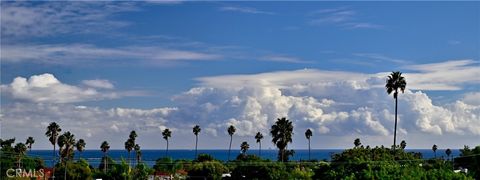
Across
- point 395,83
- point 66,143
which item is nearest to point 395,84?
point 395,83

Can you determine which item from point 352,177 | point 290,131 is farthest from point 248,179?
point 352,177

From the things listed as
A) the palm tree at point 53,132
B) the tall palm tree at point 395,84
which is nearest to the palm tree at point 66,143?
the palm tree at point 53,132

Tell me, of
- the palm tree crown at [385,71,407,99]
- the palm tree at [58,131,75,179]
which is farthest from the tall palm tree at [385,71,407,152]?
the palm tree at [58,131,75,179]

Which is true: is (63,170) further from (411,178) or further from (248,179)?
(411,178)

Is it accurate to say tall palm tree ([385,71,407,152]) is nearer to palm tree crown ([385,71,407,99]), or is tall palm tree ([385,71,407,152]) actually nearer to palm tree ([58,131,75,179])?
palm tree crown ([385,71,407,99])

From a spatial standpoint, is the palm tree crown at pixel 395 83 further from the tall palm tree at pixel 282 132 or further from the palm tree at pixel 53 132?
the palm tree at pixel 53 132

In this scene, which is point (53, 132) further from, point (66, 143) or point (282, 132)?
point (282, 132)

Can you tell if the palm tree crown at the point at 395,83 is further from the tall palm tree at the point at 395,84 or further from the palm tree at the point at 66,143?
the palm tree at the point at 66,143

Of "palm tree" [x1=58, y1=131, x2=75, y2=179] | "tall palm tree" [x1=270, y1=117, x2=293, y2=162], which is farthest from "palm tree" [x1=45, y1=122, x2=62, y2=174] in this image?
"tall palm tree" [x1=270, y1=117, x2=293, y2=162]

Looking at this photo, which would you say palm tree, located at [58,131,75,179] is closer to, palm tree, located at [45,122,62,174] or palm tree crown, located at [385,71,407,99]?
palm tree, located at [45,122,62,174]

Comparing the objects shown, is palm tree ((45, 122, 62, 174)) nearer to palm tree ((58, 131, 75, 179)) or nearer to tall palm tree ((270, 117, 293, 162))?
palm tree ((58, 131, 75, 179))

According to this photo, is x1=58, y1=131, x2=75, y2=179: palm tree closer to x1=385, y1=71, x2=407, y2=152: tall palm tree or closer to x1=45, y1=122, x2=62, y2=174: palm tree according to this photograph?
x1=45, y1=122, x2=62, y2=174: palm tree

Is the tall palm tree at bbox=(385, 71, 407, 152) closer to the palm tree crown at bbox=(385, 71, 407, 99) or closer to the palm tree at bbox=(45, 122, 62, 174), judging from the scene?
the palm tree crown at bbox=(385, 71, 407, 99)

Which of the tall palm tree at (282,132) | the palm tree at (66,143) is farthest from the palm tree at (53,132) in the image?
the tall palm tree at (282,132)
